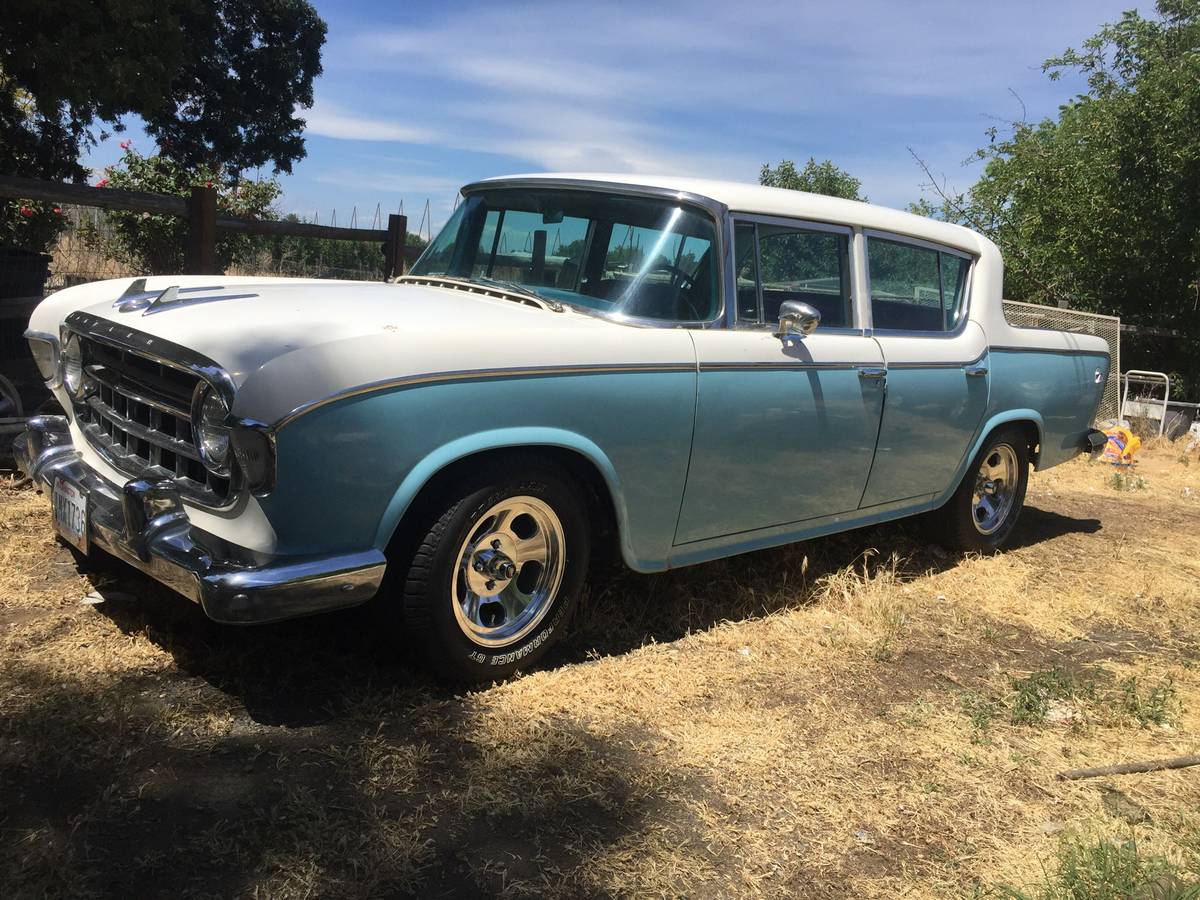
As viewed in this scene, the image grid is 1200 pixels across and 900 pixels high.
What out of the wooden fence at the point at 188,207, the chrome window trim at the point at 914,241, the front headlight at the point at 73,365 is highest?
the wooden fence at the point at 188,207

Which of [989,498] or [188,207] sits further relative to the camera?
[188,207]

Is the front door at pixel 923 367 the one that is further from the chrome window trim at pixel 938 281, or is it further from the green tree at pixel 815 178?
the green tree at pixel 815 178

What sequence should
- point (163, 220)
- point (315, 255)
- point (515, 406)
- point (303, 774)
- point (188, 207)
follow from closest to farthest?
point (303, 774), point (515, 406), point (188, 207), point (163, 220), point (315, 255)

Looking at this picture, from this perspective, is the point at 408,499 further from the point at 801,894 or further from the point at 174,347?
the point at 801,894

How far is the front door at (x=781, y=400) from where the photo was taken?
143 inches

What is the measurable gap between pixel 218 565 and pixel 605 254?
184 cm

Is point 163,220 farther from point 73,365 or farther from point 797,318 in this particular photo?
point 797,318

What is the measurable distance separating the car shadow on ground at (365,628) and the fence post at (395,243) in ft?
17.2

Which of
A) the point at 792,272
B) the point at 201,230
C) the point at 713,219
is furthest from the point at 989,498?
the point at 201,230

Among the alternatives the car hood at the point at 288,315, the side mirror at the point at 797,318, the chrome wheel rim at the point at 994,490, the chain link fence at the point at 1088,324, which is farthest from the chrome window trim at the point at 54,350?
the chain link fence at the point at 1088,324

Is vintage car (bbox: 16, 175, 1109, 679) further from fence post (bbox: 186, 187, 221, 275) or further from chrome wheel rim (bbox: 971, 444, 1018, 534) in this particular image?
fence post (bbox: 186, 187, 221, 275)

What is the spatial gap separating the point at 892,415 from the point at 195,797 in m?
3.19

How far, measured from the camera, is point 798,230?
4.10 metres

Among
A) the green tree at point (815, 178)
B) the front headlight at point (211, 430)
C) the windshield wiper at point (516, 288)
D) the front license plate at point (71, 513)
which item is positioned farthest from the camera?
the green tree at point (815, 178)
